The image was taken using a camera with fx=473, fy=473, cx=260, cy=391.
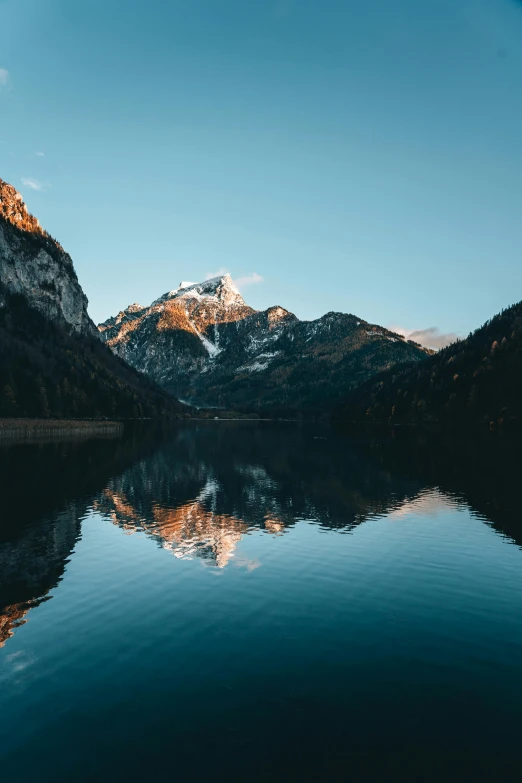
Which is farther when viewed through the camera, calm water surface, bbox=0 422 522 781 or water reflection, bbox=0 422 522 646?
water reflection, bbox=0 422 522 646

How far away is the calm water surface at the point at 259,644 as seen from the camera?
18281 millimetres

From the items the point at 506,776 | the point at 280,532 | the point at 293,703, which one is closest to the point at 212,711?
the point at 293,703

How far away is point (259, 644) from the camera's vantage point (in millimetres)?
27531

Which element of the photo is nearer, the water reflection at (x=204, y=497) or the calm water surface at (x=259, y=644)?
the calm water surface at (x=259, y=644)

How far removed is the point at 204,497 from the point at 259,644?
51444 mm

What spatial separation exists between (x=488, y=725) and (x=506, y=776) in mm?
3261

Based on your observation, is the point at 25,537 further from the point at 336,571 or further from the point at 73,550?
the point at 336,571

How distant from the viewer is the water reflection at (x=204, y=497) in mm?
46219

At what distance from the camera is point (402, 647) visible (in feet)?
89.8

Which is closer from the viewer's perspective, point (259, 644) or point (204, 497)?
point (259, 644)

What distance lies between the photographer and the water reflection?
46.2 m

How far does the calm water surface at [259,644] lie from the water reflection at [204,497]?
0.49m

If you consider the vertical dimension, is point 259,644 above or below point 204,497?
below

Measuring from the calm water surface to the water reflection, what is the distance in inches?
19.4
